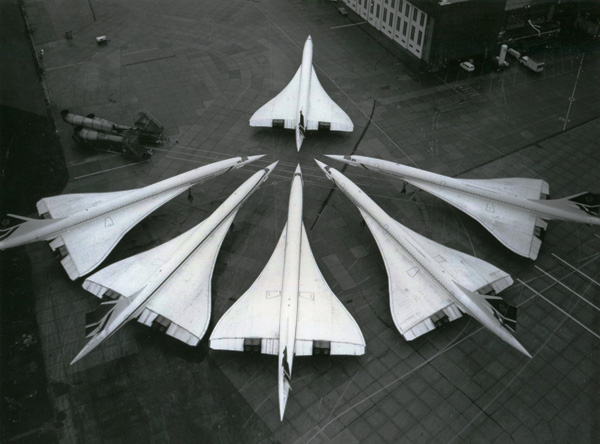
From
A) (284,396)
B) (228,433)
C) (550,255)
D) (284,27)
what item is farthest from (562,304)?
(284,27)

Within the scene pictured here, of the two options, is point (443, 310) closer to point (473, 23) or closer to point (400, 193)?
point (400, 193)

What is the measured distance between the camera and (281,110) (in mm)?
49625

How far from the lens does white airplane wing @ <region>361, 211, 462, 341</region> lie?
32375 mm

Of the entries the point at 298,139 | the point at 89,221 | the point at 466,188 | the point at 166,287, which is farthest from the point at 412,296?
the point at 89,221

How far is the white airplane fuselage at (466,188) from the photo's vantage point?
118 feet

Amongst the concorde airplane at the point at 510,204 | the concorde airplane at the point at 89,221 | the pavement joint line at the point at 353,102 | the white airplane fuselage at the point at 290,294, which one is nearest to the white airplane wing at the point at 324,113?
the pavement joint line at the point at 353,102

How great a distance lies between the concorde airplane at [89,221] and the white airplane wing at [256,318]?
11660 millimetres

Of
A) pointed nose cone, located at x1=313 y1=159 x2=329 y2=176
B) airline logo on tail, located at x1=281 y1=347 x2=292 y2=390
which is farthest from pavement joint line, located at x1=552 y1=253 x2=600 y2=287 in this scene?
airline logo on tail, located at x1=281 y1=347 x2=292 y2=390

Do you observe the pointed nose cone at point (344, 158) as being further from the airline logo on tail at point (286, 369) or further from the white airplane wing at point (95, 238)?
the airline logo on tail at point (286, 369)

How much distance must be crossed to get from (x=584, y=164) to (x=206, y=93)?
4249cm

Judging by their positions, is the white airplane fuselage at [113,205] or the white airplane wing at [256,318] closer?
the white airplane wing at [256,318]

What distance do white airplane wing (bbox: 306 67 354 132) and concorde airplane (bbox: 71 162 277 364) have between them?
16.7 m

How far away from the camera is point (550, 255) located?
127 feet

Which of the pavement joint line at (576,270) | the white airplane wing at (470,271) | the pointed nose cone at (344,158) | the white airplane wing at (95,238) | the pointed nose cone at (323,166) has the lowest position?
the pavement joint line at (576,270)
